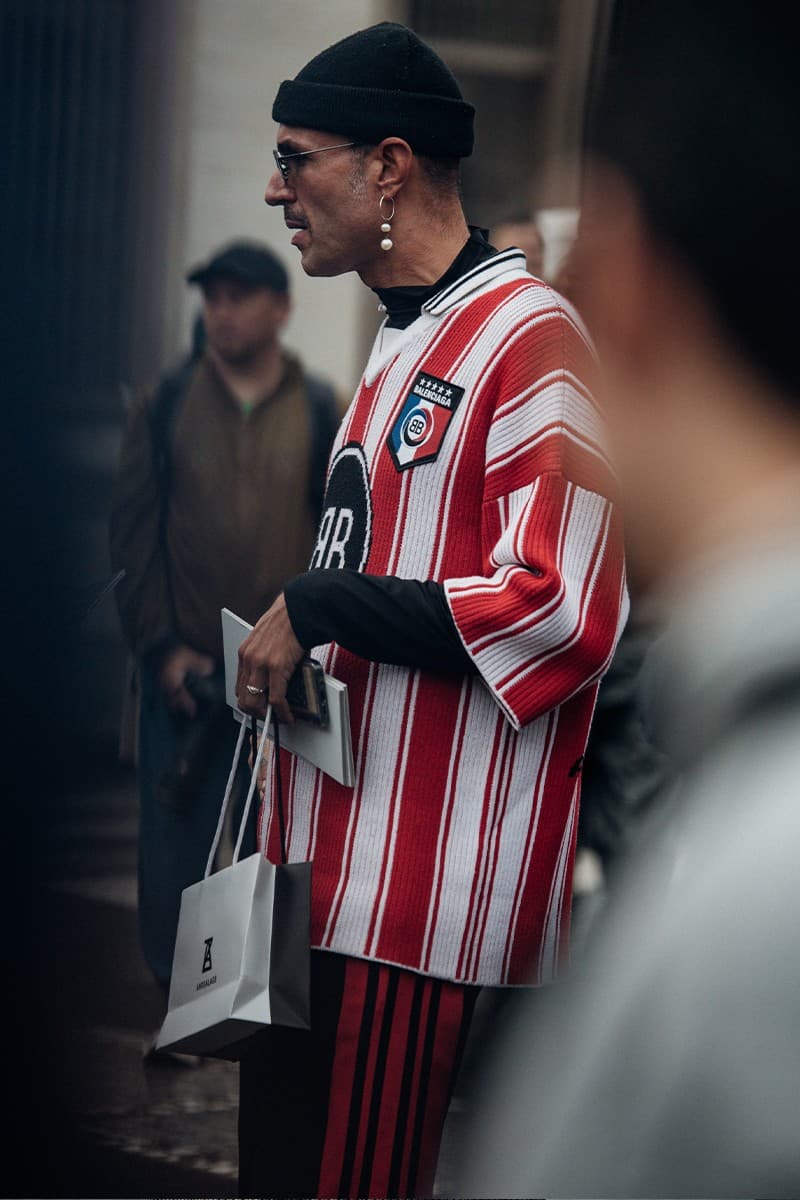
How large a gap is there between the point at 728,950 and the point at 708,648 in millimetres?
143

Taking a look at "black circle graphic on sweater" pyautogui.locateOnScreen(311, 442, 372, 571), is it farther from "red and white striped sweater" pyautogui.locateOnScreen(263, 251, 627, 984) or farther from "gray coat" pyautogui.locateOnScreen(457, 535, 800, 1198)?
"gray coat" pyautogui.locateOnScreen(457, 535, 800, 1198)

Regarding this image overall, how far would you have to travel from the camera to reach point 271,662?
166cm

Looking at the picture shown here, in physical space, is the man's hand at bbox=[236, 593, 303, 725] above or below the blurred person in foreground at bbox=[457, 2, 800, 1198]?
below

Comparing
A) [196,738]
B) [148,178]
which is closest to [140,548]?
→ [196,738]

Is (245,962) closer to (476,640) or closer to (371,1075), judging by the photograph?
(371,1075)

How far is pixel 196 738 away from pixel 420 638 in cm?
162

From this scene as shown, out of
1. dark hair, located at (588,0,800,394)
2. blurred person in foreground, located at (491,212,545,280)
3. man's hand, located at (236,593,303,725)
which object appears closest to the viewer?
dark hair, located at (588,0,800,394)

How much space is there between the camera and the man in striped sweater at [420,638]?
1.57 meters

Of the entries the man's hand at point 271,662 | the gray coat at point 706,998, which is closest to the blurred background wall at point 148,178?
the man's hand at point 271,662

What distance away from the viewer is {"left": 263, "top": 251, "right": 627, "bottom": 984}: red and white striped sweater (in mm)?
1557

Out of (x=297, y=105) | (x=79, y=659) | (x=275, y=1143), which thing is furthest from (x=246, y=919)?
(x=79, y=659)

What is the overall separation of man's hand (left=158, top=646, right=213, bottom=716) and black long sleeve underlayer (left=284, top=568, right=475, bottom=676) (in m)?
1.52

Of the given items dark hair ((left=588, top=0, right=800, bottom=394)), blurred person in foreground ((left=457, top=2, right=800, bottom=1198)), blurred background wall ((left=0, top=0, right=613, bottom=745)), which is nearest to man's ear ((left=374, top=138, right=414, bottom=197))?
blurred person in foreground ((left=457, top=2, right=800, bottom=1198))

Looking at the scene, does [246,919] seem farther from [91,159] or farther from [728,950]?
[91,159]
